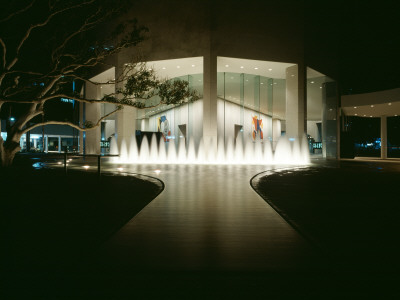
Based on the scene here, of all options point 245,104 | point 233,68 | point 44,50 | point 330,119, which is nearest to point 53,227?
point 44,50

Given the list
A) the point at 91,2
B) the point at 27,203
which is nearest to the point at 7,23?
the point at 91,2

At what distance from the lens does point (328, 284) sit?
2.31 metres

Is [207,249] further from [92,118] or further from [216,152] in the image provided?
[92,118]

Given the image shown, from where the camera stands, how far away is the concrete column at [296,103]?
18547 millimetres

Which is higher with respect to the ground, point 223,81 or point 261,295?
point 223,81

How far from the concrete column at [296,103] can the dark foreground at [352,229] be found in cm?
1248

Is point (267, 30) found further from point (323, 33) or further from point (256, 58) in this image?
point (323, 33)

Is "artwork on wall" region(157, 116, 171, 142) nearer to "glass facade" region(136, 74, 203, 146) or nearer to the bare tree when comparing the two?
"glass facade" region(136, 74, 203, 146)

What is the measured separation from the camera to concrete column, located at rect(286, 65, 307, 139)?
18.5 metres

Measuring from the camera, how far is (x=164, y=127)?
23.3m

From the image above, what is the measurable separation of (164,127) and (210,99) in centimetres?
747

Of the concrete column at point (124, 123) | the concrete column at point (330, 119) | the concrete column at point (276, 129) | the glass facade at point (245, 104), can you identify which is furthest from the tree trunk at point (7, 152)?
the concrete column at point (330, 119)

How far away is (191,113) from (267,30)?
8.40 m

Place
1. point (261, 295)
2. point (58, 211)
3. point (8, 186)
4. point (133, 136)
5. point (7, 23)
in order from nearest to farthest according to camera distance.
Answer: point (261, 295)
point (58, 211)
point (8, 186)
point (7, 23)
point (133, 136)
